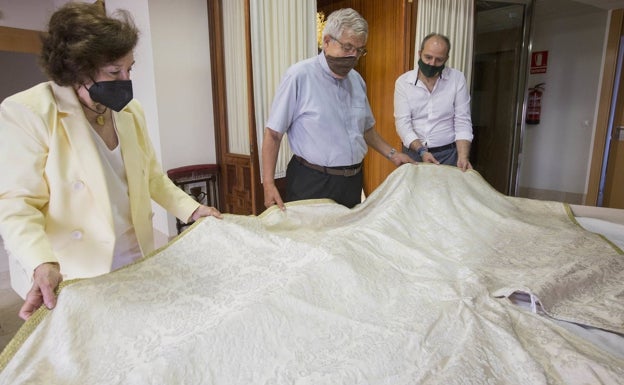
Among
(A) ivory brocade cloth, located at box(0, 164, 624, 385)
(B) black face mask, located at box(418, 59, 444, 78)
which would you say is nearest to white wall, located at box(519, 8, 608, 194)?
(B) black face mask, located at box(418, 59, 444, 78)

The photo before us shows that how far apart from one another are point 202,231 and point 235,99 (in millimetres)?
2536

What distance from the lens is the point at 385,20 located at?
3986mm

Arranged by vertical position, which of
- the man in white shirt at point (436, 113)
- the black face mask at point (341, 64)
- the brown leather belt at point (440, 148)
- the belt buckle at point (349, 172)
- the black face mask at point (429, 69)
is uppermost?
the black face mask at point (429, 69)

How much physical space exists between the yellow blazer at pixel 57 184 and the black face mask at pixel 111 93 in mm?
69

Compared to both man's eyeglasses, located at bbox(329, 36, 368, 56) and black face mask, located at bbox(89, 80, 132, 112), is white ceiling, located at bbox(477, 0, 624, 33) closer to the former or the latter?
man's eyeglasses, located at bbox(329, 36, 368, 56)

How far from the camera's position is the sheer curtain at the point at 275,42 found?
9.62ft

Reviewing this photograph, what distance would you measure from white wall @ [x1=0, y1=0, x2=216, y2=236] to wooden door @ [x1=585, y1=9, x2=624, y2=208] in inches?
186

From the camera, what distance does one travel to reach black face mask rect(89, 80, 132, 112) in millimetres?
1104

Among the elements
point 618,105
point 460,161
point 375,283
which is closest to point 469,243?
point 375,283

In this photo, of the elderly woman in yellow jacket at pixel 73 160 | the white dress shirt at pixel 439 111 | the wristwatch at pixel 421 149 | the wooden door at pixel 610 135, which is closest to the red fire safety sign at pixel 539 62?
the wooden door at pixel 610 135

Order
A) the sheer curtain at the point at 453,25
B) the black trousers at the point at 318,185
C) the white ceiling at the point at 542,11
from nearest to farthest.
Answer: the black trousers at the point at 318,185, the sheer curtain at the point at 453,25, the white ceiling at the point at 542,11

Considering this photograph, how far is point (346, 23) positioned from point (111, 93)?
1112 mm

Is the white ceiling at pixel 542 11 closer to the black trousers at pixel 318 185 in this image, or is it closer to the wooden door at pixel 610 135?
the wooden door at pixel 610 135

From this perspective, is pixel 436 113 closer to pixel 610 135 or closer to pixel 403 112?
pixel 403 112
